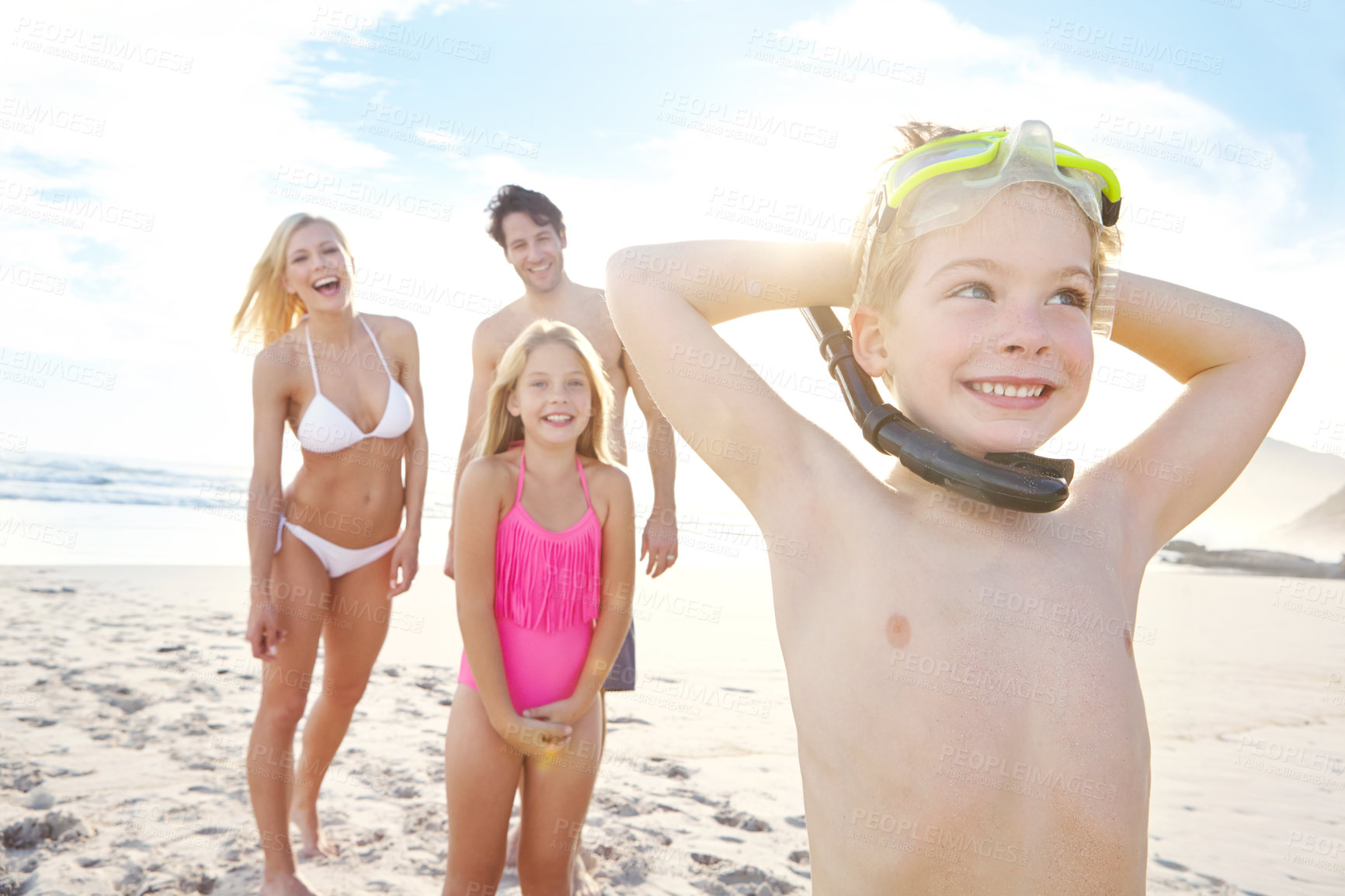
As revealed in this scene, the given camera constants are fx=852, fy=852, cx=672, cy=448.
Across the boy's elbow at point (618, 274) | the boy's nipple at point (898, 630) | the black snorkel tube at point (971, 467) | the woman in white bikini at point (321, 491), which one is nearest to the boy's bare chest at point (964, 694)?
the boy's nipple at point (898, 630)

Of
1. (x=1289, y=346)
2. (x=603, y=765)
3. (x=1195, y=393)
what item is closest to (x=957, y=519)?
(x=1195, y=393)

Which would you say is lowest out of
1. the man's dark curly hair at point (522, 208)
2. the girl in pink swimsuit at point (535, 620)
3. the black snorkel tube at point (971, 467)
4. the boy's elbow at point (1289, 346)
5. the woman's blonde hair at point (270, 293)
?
the girl in pink swimsuit at point (535, 620)

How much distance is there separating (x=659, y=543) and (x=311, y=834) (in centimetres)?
217

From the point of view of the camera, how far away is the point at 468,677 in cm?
306

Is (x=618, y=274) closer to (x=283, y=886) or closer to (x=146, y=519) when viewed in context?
(x=283, y=886)

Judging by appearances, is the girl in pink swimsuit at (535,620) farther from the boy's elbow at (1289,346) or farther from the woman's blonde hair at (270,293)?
the boy's elbow at (1289,346)

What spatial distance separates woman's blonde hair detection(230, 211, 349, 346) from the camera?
4.45m

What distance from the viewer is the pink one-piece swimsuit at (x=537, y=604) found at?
3080 millimetres

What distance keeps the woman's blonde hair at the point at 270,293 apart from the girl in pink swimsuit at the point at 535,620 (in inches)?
72.7

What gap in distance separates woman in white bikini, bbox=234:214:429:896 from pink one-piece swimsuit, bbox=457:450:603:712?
1.34 metres

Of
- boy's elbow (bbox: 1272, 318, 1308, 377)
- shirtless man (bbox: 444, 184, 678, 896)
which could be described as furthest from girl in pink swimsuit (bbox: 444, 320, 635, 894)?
boy's elbow (bbox: 1272, 318, 1308, 377)

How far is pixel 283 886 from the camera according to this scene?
3527 mm

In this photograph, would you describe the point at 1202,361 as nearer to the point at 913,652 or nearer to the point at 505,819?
the point at 913,652

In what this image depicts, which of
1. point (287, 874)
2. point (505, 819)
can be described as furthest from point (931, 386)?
point (287, 874)
